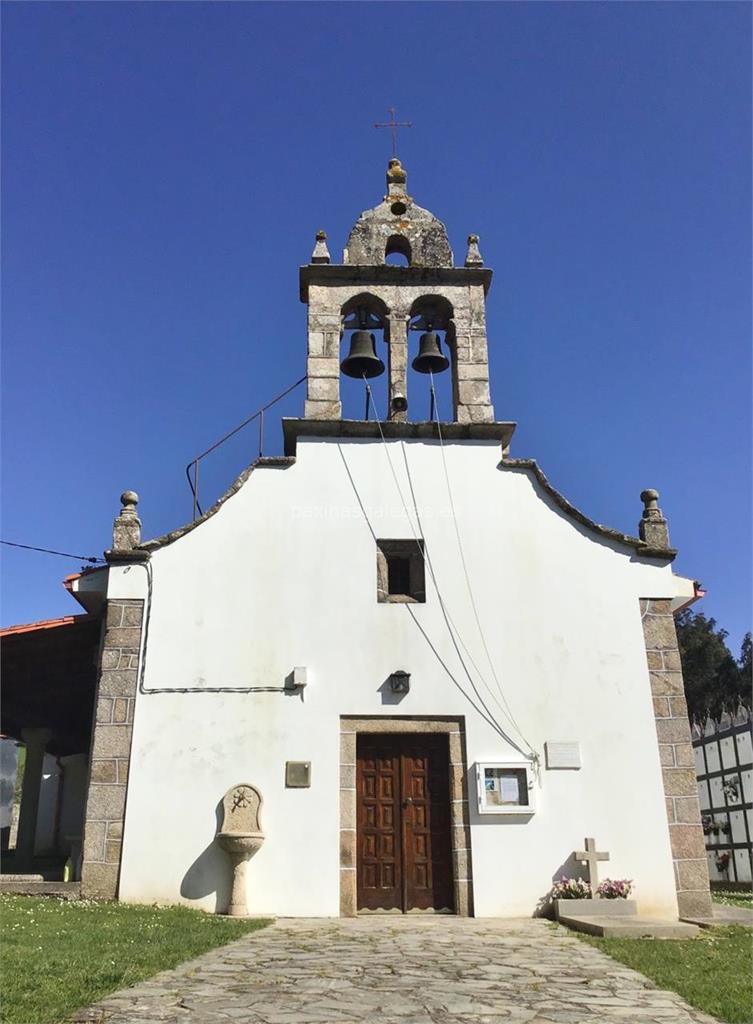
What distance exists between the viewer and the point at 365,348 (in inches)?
417

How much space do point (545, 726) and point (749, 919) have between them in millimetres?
2652

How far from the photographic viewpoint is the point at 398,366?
10.5 meters

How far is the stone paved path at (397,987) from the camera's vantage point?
149 inches

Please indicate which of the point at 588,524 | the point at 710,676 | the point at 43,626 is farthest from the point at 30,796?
the point at 710,676

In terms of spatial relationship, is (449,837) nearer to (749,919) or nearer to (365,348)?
(749,919)

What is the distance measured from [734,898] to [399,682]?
20.7 ft

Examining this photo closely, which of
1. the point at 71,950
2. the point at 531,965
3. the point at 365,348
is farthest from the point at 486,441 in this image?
the point at 71,950

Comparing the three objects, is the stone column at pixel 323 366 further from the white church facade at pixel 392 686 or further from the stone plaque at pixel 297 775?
the stone plaque at pixel 297 775

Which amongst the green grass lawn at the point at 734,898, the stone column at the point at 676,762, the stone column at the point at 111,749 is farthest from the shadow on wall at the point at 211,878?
the green grass lawn at the point at 734,898

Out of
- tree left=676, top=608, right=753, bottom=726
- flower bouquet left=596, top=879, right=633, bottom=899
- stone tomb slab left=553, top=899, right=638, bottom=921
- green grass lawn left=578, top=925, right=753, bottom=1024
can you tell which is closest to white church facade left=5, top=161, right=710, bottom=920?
flower bouquet left=596, top=879, right=633, bottom=899

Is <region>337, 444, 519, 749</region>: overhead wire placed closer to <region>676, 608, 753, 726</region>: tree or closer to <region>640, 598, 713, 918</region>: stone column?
<region>640, 598, 713, 918</region>: stone column

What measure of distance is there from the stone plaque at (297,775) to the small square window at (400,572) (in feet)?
6.63

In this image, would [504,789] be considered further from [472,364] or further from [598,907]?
[472,364]

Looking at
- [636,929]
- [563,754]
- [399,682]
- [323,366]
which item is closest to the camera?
[636,929]
